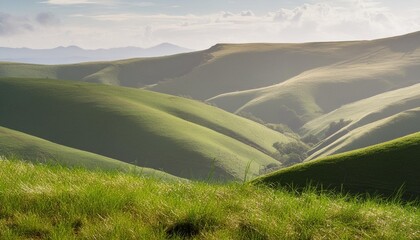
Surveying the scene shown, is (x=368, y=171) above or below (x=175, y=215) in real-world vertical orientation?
below

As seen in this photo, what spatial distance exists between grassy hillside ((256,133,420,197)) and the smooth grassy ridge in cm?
911

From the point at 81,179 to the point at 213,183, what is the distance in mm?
2851

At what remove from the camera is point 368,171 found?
18.6m

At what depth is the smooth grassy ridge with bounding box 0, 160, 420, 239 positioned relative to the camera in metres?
6.84

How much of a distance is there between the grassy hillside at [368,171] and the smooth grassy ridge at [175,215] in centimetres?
911

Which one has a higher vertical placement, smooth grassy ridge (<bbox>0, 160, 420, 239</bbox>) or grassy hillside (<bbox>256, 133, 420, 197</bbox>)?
smooth grassy ridge (<bbox>0, 160, 420, 239</bbox>)

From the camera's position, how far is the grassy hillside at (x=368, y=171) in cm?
1756

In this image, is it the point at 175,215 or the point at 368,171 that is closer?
the point at 175,215

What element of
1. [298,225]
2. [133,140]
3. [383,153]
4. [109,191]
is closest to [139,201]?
[109,191]

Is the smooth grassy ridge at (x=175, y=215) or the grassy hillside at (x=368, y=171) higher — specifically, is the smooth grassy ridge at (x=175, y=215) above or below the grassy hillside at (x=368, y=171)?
above

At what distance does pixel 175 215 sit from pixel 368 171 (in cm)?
1333

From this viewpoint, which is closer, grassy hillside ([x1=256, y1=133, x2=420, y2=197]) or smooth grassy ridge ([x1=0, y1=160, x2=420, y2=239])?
smooth grassy ridge ([x1=0, y1=160, x2=420, y2=239])

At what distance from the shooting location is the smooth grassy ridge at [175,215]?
6844 mm

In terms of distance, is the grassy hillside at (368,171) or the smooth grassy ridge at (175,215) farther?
the grassy hillside at (368,171)
